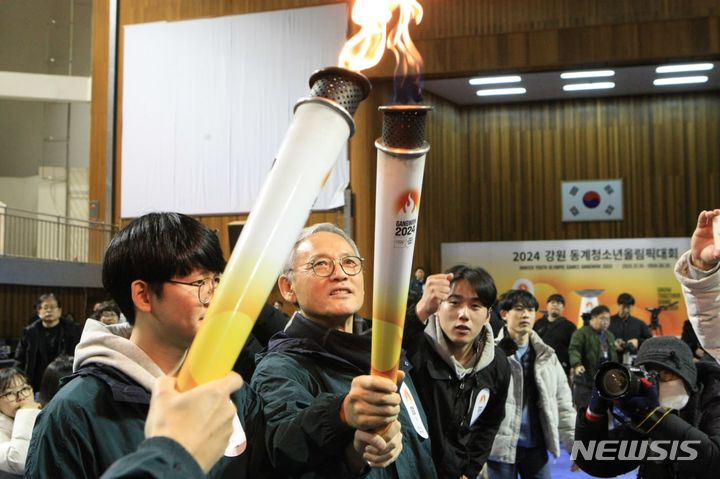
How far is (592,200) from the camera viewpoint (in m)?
14.9

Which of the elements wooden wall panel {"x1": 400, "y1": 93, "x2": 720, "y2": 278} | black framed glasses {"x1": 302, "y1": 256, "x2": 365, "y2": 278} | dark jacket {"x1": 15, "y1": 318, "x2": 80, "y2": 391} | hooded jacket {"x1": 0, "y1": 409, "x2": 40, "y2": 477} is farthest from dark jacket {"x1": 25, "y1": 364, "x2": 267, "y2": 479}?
wooden wall panel {"x1": 400, "y1": 93, "x2": 720, "y2": 278}

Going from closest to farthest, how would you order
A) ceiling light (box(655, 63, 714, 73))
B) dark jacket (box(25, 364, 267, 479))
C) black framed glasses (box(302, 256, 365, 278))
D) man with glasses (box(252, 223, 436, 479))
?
dark jacket (box(25, 364, 267, 479))
man with glasses (box(252, 223, 436, 479))
black framed glasses (box(302, 256, 365, 278))
ceiling light (box(655, 63, 714, 73))

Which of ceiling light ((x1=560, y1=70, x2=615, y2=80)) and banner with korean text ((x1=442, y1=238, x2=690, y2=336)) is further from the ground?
ceiling light ((x1=560, y1=70, x2=615, y2=80))

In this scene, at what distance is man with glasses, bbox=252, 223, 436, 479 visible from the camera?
62.9 inches

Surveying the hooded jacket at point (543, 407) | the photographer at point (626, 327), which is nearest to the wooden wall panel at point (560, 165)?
the photographer at point (626, 327)

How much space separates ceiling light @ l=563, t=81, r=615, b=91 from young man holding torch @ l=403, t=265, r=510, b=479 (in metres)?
11.6

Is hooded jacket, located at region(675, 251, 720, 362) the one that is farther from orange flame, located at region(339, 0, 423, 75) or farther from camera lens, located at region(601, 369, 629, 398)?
orange flame, located at region(339, 0, 423, 75)

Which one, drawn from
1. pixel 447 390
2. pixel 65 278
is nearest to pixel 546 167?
pixel 65 278

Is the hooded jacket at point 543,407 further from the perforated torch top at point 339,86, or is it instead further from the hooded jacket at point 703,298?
the perforated torch top at point 339,86

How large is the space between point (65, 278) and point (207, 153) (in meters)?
3.52

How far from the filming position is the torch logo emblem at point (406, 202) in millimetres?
1217

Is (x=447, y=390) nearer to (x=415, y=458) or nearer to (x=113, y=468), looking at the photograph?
(x=415, y=458)

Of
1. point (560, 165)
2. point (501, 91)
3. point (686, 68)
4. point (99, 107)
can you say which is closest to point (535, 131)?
point (560, 165)

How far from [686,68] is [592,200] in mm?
3059
